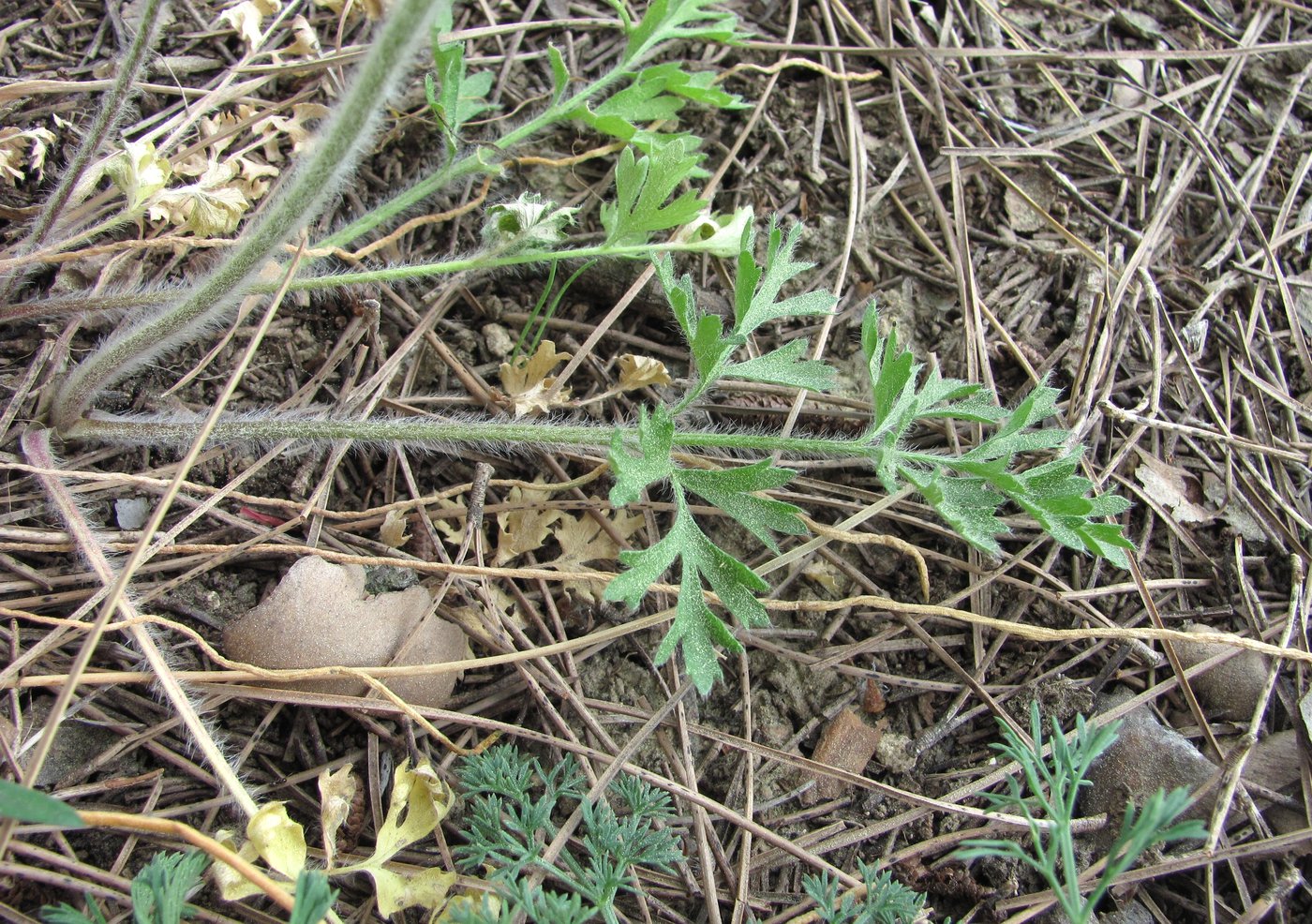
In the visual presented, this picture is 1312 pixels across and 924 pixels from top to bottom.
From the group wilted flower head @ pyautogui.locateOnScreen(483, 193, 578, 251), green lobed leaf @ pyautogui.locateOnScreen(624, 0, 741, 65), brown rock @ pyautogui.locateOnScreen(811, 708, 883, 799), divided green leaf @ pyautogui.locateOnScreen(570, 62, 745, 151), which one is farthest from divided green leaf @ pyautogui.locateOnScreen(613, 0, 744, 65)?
brown rock @ pyautogui.locateOnScreen(811, 708, 883, 799)

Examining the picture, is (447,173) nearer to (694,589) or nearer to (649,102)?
(649,102)

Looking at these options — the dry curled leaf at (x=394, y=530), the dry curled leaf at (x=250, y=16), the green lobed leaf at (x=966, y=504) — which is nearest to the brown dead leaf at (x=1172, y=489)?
the green lobed leaf at (x=966, y=504)

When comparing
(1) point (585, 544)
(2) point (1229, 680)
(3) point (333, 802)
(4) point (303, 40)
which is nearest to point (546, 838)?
(3) point (333, 802)

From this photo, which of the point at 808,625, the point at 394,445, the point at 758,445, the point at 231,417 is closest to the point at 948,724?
the point at 808,625

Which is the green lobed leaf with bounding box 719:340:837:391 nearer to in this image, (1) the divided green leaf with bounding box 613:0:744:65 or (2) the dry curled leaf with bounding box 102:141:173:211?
(1) the divided green leaf with bounding box 613:0:744:65

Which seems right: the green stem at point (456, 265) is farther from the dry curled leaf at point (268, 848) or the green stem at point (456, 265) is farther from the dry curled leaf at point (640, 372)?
the dry curled leaf at point (268, 848)
